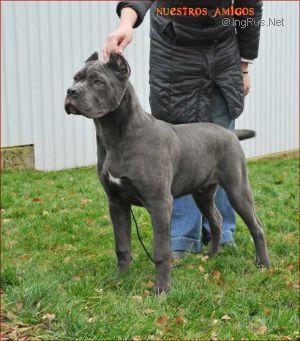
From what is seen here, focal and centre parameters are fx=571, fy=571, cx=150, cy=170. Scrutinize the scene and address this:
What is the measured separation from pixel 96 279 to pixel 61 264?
1.85 feet

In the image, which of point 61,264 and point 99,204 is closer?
point 61,264

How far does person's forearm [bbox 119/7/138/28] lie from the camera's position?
366 centimetres

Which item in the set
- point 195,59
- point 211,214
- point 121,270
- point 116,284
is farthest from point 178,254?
point 195,59

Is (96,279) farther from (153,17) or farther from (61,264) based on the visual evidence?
(153,17)

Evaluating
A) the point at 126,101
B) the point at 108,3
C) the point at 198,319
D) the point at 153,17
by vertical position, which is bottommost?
the point at 198,319

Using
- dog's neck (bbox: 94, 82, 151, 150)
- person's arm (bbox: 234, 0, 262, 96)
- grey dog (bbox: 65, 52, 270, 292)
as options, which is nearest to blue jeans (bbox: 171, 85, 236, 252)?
person's arm (bbox: 234, 0, 262, 96)

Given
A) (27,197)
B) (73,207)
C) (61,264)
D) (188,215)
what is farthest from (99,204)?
(61,264)

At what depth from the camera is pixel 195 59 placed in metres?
4.69

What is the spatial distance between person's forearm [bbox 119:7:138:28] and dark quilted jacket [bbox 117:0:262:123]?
87 cm

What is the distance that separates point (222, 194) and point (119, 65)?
226 cm

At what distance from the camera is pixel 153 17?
4785mm

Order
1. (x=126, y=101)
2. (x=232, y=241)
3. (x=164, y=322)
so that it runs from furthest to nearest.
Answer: (x=232, y=241) → (x=126, y=101) → (x=164, y=322)

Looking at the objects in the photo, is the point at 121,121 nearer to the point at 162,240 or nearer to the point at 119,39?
the point at 119,39

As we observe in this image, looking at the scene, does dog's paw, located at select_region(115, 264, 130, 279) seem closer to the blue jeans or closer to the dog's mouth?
the blue jeans
